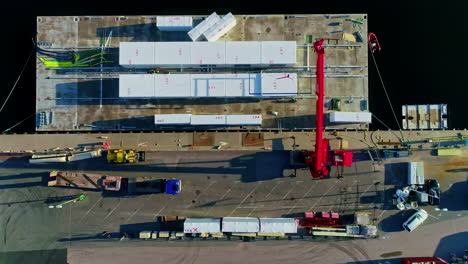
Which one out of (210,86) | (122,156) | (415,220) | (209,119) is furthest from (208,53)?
(415,220)

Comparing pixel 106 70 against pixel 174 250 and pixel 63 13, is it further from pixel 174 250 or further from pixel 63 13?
pixel 174 250

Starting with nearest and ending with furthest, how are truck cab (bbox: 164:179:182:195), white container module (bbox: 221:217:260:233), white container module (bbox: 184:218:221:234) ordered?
white container module (bbox: 221:217:260:233), white container module (bbox: 184:218:221:234), truck cab (bbox: 164:179:182:195)

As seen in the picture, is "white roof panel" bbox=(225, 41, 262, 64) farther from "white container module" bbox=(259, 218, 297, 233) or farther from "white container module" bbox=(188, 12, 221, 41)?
"white container module" bbox=(259, 218, 297, 233)

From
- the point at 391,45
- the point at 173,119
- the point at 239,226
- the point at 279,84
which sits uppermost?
the point at 391,45

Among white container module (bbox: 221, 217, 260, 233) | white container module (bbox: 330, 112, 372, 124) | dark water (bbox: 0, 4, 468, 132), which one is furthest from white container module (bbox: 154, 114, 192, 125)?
white container module (bbox: 330, 112, 372, 124)

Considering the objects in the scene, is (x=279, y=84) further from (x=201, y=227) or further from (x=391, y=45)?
(x=201, y=227)

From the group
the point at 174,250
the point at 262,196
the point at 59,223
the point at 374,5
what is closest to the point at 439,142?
the point at 374,5
